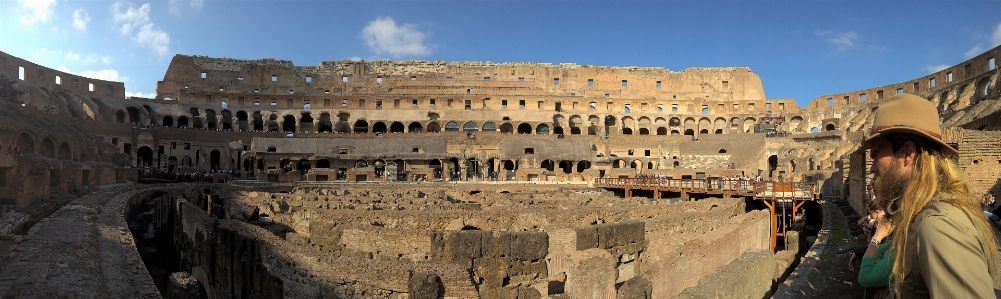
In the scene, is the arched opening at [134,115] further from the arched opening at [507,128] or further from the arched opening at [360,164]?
the arched opening at [507,128]

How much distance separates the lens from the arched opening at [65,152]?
93.2 ft

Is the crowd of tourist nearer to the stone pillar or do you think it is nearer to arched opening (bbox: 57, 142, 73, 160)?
arched opening (bbox: 57, 142, 73, 160)

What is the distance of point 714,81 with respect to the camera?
61906 mm

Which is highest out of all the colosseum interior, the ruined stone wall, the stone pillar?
the ruined stone wall

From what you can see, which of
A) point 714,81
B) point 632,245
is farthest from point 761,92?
point 632,245

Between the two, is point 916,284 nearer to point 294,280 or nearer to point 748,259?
point 748,259

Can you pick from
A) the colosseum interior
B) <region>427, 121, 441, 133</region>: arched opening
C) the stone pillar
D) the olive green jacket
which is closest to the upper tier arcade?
the colosseum interior

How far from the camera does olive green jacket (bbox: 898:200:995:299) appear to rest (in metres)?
1.76

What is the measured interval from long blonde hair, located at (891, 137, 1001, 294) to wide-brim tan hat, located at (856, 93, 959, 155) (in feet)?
0.26

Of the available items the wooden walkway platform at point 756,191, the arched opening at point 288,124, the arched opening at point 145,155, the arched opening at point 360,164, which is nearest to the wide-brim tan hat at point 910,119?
the wooden walkway platform at point 756,191

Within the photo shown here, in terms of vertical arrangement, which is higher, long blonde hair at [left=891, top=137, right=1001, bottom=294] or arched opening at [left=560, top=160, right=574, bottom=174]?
long blonde hair at [left=891, top=137, right=1001, bottom=294]

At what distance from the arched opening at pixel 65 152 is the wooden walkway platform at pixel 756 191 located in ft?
108

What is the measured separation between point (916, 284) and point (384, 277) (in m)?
5.66

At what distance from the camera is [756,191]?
2138 cm
